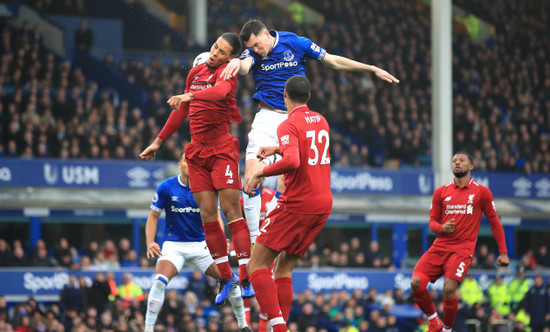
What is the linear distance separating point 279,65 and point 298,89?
1.28 m

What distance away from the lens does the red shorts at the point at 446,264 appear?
10859 millimetres

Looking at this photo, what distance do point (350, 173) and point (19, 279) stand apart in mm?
9417

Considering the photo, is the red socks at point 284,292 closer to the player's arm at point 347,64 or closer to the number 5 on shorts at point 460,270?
the player's arm at point 347,64

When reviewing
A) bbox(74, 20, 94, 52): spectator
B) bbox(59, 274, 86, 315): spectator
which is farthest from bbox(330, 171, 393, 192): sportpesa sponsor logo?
bbox(59, 274, 86, 315): spectator

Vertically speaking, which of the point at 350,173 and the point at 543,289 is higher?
the point at 350,173

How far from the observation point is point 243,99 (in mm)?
24781

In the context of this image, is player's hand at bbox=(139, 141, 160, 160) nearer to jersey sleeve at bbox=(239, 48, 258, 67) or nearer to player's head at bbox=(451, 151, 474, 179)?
jersey sleeve at bbox=(239, 48, 258, 67)

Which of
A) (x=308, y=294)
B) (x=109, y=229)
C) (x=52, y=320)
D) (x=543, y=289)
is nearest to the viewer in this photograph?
(x=52, y=320)

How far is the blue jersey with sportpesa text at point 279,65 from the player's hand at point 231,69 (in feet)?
2.40

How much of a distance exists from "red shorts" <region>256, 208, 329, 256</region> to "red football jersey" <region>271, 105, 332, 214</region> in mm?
66

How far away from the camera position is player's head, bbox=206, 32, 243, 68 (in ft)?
29.3

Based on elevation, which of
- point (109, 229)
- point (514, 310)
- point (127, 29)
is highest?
point (127, 29)

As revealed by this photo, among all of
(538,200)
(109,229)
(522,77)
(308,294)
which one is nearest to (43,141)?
(109,229)

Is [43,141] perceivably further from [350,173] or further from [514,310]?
[514,310]
